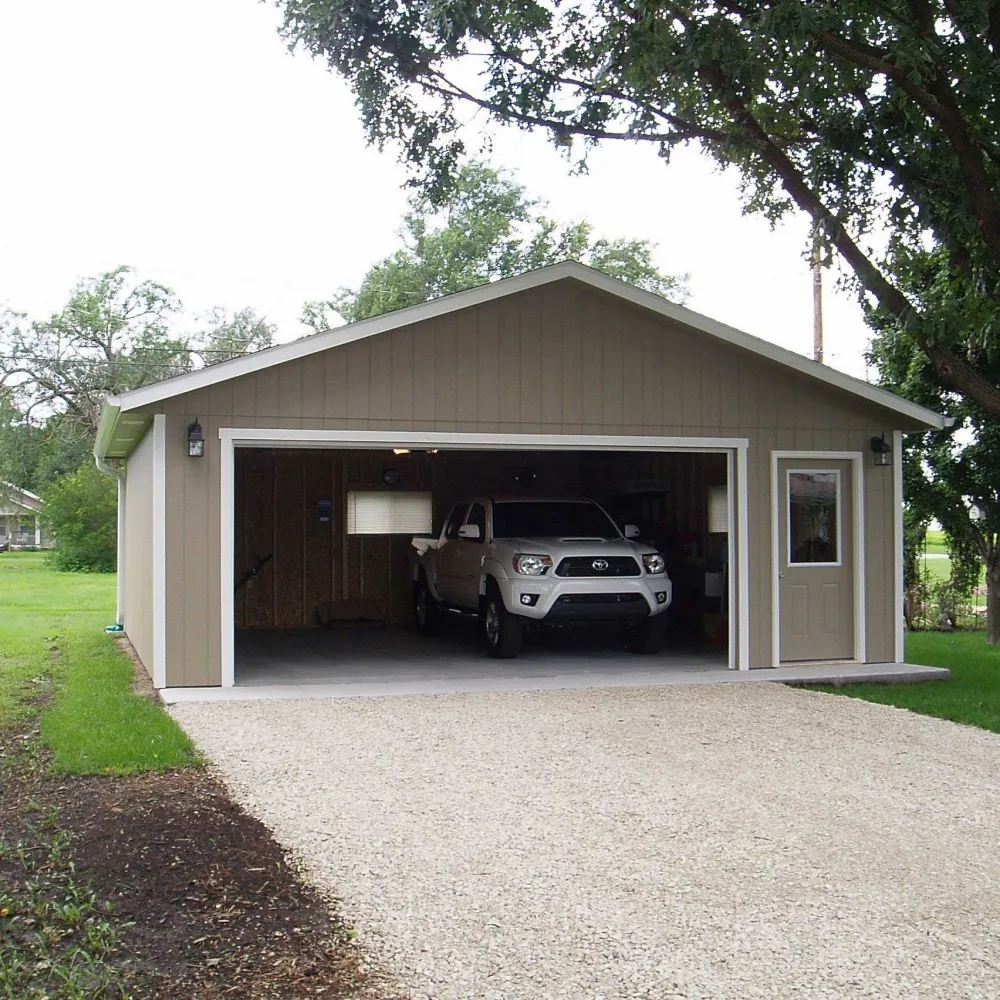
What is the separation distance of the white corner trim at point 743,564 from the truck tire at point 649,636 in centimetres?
134

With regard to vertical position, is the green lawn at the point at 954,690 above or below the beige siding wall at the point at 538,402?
below

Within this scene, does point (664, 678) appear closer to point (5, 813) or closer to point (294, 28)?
point (5, 813)

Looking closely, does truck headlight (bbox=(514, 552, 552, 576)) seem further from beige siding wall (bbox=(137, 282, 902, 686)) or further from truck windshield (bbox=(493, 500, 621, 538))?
beige siding wall (bbox=(137, 282, 902, 686))

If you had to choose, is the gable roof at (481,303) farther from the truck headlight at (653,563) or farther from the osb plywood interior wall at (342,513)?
the osb plywood interior wall at (342,513)

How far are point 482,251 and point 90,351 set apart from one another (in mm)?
15100

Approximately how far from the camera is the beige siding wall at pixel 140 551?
11.2 m

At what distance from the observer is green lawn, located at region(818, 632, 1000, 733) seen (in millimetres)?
9625

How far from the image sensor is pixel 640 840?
5.69 metres

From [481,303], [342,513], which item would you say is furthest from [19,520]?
[481,303]

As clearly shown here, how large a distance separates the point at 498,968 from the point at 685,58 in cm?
883

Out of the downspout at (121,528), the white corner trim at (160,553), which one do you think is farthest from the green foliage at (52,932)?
the downspout at (121,528)

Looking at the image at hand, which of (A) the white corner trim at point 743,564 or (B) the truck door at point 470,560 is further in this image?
(B) the truck door at point 470,560

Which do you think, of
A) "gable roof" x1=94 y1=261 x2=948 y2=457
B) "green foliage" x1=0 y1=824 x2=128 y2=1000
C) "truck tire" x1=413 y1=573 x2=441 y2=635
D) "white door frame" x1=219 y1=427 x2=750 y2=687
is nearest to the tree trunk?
"gable roof" x1=94 y1=261 x2=948 y2=457

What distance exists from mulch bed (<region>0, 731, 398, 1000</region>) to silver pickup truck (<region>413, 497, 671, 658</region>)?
5.55m
